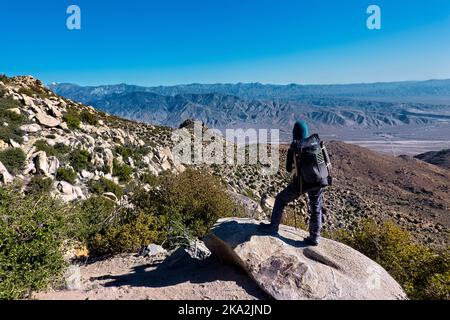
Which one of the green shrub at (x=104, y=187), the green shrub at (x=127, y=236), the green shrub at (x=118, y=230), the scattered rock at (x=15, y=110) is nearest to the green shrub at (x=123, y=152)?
the green shrub at (x=104, y=187)

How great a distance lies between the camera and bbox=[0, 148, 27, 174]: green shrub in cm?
1422

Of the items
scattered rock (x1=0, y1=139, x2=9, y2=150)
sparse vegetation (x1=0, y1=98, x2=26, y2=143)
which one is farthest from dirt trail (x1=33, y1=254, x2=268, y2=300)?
sparse vegetation (x1=0, y1=98, x2=26, y2=143)

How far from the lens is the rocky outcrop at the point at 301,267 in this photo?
590 centimetres

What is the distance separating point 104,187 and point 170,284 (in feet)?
33.4

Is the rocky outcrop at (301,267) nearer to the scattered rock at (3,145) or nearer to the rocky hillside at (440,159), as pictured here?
the scattered rock at (3,145)

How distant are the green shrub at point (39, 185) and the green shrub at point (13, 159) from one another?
1.00m

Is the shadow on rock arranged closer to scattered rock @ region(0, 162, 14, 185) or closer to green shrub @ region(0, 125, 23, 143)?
scattered rock @ region(0, 162, 14, 185)

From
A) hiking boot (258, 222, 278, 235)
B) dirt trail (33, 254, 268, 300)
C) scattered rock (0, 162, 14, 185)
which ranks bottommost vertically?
dirt trail (33, 254, 268, 300)

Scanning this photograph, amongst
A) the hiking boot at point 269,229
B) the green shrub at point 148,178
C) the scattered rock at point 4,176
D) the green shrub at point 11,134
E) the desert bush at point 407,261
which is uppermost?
the green shrub at point 11,134

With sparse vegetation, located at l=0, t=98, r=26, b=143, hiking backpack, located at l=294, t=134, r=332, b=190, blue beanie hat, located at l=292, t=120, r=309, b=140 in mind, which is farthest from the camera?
sparse vegetation, located at l=0, t=98, r=26, b=143

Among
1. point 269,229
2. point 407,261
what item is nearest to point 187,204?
point 269,229

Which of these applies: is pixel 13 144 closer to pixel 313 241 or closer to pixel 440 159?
pixel 313 241

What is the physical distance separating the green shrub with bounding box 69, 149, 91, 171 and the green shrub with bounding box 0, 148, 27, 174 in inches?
86.1

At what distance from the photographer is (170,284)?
7086mm
